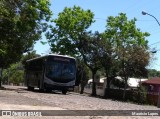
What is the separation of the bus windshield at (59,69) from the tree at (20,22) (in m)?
4.26

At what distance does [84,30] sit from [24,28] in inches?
916

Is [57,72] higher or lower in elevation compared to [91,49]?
lower

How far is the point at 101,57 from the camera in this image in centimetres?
5634

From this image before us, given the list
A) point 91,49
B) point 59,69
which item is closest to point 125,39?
point 91,49

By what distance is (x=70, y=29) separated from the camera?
61812 mm

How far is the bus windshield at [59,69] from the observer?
39375 millimetres

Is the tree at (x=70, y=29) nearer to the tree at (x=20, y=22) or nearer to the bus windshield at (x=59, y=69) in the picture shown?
the tree at (x=20, y=22)

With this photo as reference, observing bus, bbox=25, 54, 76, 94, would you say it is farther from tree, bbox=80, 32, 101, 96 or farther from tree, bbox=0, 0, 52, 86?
tree, bbox=80, 32, 101, 96

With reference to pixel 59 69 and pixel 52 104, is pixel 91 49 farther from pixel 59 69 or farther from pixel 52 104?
pixel 52 104

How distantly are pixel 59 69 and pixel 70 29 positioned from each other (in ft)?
75.1

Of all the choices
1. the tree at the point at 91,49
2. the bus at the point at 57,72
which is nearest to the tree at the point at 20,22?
the bus at the point at 57,72

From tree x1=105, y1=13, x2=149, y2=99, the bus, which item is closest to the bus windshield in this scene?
the bus

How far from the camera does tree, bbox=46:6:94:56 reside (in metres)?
61.7

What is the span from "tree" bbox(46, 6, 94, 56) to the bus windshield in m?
21.2
